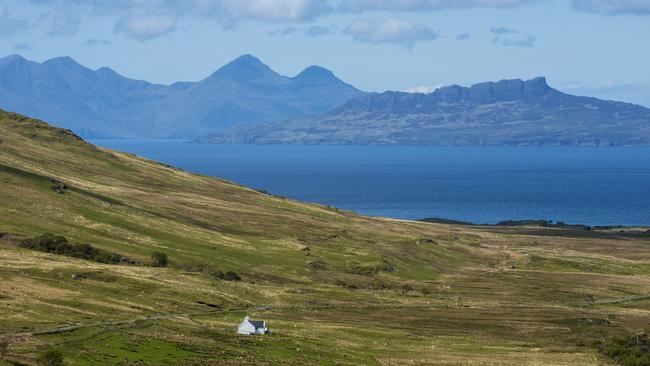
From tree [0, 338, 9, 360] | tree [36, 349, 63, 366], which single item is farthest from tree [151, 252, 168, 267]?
tree [36, 349, 63, 366]

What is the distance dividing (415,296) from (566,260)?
56.0m

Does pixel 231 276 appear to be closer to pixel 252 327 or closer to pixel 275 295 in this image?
pixel 275 295

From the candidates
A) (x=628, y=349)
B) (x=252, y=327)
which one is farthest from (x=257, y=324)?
(x=628, y=349)

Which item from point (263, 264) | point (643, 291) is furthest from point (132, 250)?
point (643, 291)

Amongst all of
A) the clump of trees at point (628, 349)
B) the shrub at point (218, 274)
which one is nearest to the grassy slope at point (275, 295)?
the shrub at point (218, 274)

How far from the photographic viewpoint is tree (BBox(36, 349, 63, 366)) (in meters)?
78.4

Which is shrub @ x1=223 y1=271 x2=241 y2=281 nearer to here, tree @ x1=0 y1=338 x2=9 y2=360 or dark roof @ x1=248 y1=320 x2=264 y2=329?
dark roof @ x1=248 y1=320 x2=264 y2=329

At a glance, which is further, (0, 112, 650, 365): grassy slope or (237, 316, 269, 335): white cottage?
(237, 316, 269, 335): white cottage

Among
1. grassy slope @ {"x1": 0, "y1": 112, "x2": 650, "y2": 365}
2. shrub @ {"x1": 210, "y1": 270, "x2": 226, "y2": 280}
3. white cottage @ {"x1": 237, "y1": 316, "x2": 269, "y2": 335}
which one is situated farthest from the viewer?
shrub @ {"x1": 210, "y1": 270, "x2": 226, "y2": 280}

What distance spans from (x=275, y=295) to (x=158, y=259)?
2020 cm

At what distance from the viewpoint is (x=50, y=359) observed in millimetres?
78625

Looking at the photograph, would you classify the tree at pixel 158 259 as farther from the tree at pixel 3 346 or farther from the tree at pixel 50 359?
the tree at pixel 50 359

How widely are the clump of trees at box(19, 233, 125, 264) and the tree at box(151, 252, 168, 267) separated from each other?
4.82 metres

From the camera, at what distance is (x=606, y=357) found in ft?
359
